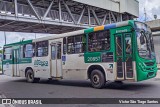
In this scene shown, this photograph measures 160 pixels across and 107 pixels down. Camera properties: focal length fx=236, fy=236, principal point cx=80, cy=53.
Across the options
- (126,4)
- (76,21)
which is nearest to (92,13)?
(76,21)

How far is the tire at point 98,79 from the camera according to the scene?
432 inches

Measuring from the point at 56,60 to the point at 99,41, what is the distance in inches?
135

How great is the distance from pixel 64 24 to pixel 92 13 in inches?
294

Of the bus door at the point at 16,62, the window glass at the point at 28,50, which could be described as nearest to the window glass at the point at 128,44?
the window glass at the point at 28,50

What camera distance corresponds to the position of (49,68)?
1423 centimetres

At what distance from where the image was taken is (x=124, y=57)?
1020 cm

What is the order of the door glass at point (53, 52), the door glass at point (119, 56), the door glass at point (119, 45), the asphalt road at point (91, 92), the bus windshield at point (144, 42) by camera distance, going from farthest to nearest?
the door glass at point (53, 52) → the door glass at point (119, 45) → the door glass at point (119, 56) → the bus windshield at point (144, 42) → the asphalt road at point (91, 92)

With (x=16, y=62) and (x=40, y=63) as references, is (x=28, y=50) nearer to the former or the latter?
(x=16, y=62)

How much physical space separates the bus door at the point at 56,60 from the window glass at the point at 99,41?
2.38 m

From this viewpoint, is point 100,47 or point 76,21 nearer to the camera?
point 100,47

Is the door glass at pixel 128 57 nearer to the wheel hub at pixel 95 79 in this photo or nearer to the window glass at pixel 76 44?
the wheel hub at pixel 95 79

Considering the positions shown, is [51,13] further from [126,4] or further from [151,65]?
[151,65]

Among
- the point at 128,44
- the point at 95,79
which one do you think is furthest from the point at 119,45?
the point at 95,79

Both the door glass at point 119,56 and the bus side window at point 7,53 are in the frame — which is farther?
the bus side window at point 7,53
